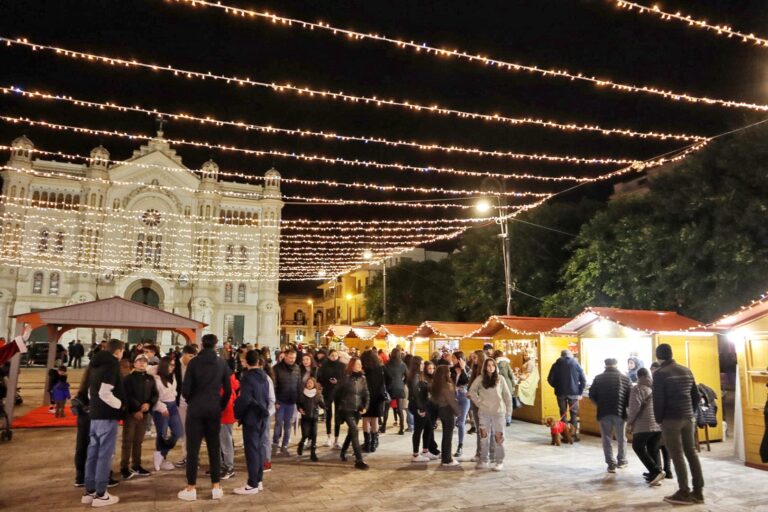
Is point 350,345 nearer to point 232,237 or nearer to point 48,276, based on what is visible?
point 232,237

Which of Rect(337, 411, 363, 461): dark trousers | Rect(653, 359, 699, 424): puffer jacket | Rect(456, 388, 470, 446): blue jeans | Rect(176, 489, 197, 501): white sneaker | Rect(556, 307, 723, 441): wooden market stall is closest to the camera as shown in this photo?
Rect(176, 489, 197, 501): white sneaker

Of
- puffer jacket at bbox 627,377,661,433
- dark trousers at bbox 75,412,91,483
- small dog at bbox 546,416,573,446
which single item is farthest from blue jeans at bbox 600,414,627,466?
dark trousers at bbox 75,412,91,483

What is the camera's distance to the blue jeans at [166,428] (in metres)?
7.51

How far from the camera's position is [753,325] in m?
8.31

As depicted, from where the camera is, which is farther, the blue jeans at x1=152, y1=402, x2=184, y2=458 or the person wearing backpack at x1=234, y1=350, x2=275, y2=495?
the blue jeans at x1=152, y1=402, x2=184, y2=458

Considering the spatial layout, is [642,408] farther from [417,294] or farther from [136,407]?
[417,294]

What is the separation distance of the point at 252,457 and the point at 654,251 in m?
15.7

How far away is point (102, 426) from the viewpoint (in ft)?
19.1

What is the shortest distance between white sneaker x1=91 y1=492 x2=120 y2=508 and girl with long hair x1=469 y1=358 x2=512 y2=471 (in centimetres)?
471

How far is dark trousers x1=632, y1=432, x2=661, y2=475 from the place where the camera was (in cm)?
687

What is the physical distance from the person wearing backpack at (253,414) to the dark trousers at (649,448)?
4717 mm

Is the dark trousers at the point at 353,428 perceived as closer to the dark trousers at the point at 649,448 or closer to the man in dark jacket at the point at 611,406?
the man in dark jacket at the point at 611,406

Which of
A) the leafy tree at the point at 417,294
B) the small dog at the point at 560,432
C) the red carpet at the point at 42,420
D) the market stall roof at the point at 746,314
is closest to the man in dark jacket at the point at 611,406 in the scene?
the small dog at the point at 560,432

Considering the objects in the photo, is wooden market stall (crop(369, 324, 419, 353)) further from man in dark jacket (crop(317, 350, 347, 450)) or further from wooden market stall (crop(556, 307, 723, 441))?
man in dark jacket (crop(317, 350, 347, 450))
